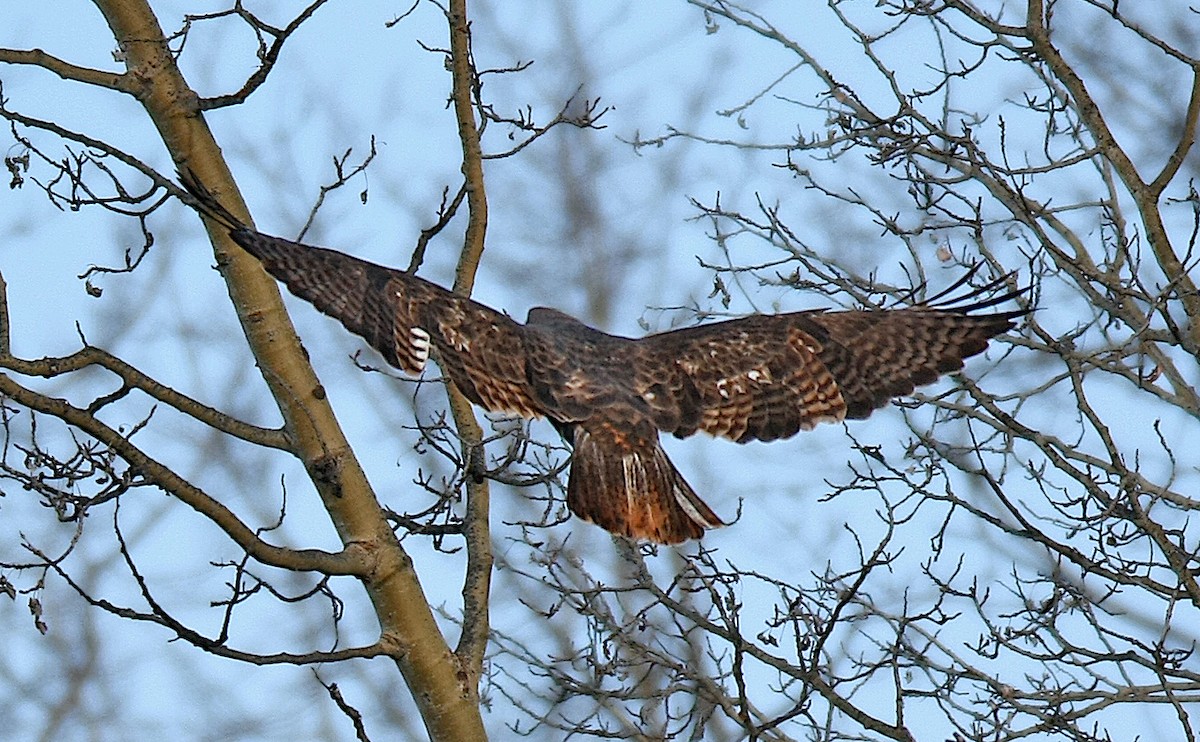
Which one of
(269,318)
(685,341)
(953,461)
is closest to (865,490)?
(953,461)

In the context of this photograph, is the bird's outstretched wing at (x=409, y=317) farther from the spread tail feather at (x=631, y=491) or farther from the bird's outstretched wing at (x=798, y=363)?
the bird's outstretched wing at (x=798, y=363)

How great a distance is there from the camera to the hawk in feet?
16.3

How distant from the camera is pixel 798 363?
5.78m

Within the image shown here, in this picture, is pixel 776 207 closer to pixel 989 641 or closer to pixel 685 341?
pixel 685 341

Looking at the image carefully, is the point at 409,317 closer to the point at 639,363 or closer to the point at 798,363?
the point at 639,363

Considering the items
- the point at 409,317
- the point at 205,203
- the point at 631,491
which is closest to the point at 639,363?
the point at 631,491

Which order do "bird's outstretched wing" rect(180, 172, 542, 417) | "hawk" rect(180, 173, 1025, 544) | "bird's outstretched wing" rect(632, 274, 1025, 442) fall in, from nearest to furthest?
"bird's outstretched wing" rect(180, 172, 542, 417) → "hawk" rect(180, 173, 1025, 544) → "bird's outstretched wing" rect(632, 274, 1025, 442)

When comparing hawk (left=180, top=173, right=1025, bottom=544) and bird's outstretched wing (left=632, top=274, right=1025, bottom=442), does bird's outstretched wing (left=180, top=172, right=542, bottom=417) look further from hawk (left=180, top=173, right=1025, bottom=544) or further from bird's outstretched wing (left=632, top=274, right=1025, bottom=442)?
bird's outstretched wing (left=632, top=274, right=1025, bottom=442)

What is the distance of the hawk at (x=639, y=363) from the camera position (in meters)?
4.97

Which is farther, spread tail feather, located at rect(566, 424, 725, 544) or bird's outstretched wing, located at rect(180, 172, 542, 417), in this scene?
spread tail feather, located at rect(566, 424, 725, 544)

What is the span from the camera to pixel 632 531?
5004mm

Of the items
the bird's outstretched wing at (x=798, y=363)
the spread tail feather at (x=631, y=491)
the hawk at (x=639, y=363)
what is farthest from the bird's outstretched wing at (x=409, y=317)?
the bird's outstretched wing at (x=798, y=363)

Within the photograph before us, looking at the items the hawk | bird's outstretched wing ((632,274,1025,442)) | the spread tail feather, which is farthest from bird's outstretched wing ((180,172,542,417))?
bird's outstretched wing ((632,274,1025,442))

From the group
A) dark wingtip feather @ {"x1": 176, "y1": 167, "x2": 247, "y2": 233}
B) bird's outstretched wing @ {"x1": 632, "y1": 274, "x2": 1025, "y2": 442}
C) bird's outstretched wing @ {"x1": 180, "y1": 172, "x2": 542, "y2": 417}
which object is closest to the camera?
dark wingtip feather @ {"x1": 176, "y1": 167, "x2": 247, "y2": 233}
